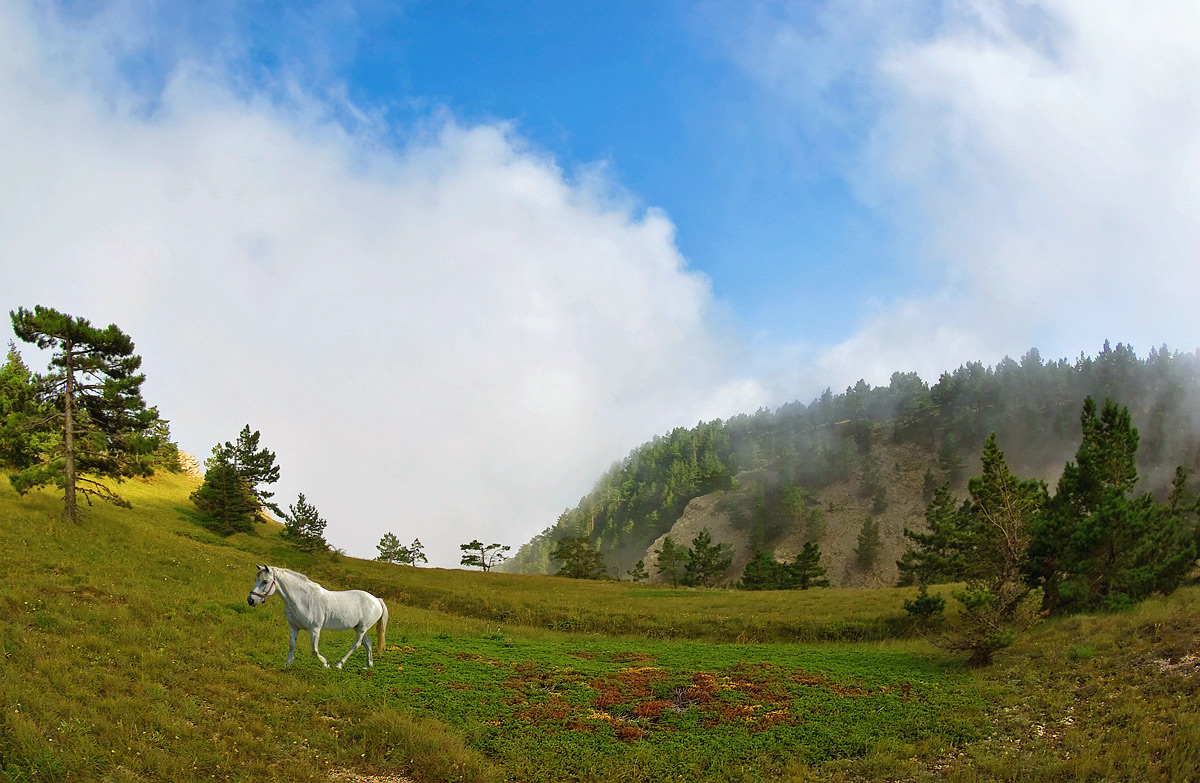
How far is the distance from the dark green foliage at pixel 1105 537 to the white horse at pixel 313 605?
36.1 m

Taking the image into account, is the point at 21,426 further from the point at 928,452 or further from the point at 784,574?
the point at 928,452

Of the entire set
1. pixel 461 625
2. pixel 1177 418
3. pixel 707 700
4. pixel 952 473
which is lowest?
pixel 461 625

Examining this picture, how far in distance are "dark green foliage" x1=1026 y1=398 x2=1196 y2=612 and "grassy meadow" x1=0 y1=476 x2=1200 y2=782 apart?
1.94 metres

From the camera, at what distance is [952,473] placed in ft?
498

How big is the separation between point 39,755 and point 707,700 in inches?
730

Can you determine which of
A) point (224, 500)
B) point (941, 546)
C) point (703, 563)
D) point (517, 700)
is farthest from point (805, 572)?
point (224, 500)

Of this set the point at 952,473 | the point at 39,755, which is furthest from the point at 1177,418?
the point at 39,755

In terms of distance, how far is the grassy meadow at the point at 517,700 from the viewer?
1486cm

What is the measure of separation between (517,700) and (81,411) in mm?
34227

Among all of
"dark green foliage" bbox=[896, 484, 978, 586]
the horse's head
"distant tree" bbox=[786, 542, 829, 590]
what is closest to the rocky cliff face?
"distant tree" bbox=[786, 542, 829, 590]

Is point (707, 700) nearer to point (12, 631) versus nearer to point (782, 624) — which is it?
point (12, 631)

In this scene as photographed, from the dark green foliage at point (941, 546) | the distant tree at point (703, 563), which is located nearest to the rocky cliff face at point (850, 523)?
the distant tree at point (703, 563)

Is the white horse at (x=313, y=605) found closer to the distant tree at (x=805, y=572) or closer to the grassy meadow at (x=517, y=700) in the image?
the grassy meadow at (x=517, y=700)

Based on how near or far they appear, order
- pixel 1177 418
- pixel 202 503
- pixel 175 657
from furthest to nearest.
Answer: pixel 1177 418 → pixel 202 503 → pixel 175 657
